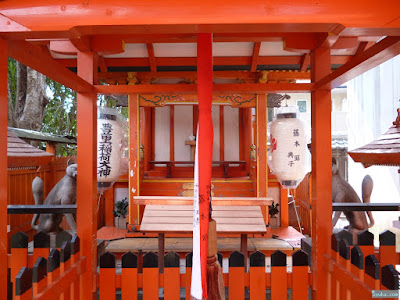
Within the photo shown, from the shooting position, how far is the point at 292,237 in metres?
6.19

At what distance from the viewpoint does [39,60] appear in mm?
1654

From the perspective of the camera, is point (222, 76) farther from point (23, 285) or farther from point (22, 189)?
point (23, 285)

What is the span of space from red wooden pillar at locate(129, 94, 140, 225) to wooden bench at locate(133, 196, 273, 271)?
2.18 meters

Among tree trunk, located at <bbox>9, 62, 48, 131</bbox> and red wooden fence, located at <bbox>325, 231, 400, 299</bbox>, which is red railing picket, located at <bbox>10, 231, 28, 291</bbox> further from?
tree trunk, located at <bbox>9, 62, 48, 131</bbox>

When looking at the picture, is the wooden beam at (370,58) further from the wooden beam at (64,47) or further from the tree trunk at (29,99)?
the tree trunk at (29,99)

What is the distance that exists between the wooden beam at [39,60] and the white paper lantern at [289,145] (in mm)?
1930

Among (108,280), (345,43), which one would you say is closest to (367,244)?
(345,43)

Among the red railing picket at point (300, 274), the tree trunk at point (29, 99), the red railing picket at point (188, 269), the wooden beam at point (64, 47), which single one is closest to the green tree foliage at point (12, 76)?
the tree trunk at point (29, 99)

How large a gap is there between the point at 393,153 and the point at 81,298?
8.84 ft

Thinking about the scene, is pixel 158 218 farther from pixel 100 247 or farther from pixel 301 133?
pixel 301 133

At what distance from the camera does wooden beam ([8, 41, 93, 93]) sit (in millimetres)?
1525

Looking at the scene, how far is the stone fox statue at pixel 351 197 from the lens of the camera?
3609mm

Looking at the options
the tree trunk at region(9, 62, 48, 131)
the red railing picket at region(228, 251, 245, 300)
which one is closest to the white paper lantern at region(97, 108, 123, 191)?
the red railing picket at region(228, 251, 245, 300)

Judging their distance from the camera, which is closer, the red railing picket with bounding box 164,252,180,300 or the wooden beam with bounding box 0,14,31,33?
the wooden beam with bounding box 0,14,31,33
